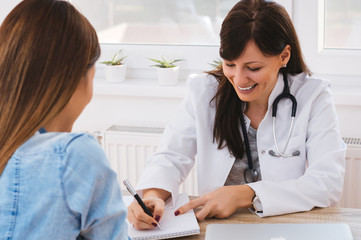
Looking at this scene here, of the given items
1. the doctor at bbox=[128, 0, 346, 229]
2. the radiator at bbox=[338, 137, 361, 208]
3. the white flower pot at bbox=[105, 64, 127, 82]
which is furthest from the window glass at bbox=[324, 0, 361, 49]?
the white flower pot at bbox=[105, 64, 127, 82]

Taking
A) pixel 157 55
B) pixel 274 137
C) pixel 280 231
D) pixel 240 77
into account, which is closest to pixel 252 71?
pixel 240 77

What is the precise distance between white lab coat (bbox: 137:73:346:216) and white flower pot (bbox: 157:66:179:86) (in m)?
0.64

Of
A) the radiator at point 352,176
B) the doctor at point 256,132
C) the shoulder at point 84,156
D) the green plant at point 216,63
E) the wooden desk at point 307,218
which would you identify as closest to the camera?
the shoulder at point 84,156

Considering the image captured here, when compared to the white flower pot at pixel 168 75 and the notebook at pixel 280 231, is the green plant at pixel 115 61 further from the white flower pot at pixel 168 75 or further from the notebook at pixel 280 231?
the notebook at pixel 280 231

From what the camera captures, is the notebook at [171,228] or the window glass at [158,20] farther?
the window glass at [158,20]

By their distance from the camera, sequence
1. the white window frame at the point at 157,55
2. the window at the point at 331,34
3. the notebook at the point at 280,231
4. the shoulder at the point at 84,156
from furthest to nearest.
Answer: the white window frame at the point at 157,55
the window at the point at 331,34
the notebook at the point at 280,231
the shoulder at the point at 84,156

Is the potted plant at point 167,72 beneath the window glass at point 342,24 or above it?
beneath

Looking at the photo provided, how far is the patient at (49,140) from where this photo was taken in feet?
2.74

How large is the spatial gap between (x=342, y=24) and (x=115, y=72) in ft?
3.60

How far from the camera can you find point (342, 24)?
2387mm

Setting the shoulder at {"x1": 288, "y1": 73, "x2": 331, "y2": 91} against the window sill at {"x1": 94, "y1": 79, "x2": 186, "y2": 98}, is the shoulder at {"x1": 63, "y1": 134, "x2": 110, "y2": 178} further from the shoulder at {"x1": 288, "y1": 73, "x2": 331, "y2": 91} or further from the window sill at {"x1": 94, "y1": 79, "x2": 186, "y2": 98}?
the window sill at {"x1": 94, "y1": 79, "x2": 186, "y2": 98}

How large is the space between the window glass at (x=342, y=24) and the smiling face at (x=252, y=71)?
0.78m

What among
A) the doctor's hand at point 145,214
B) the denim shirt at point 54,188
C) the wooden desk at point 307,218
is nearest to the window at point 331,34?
the wooden desk at point 307,218

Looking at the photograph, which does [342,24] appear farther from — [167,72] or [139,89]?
[139,89]
